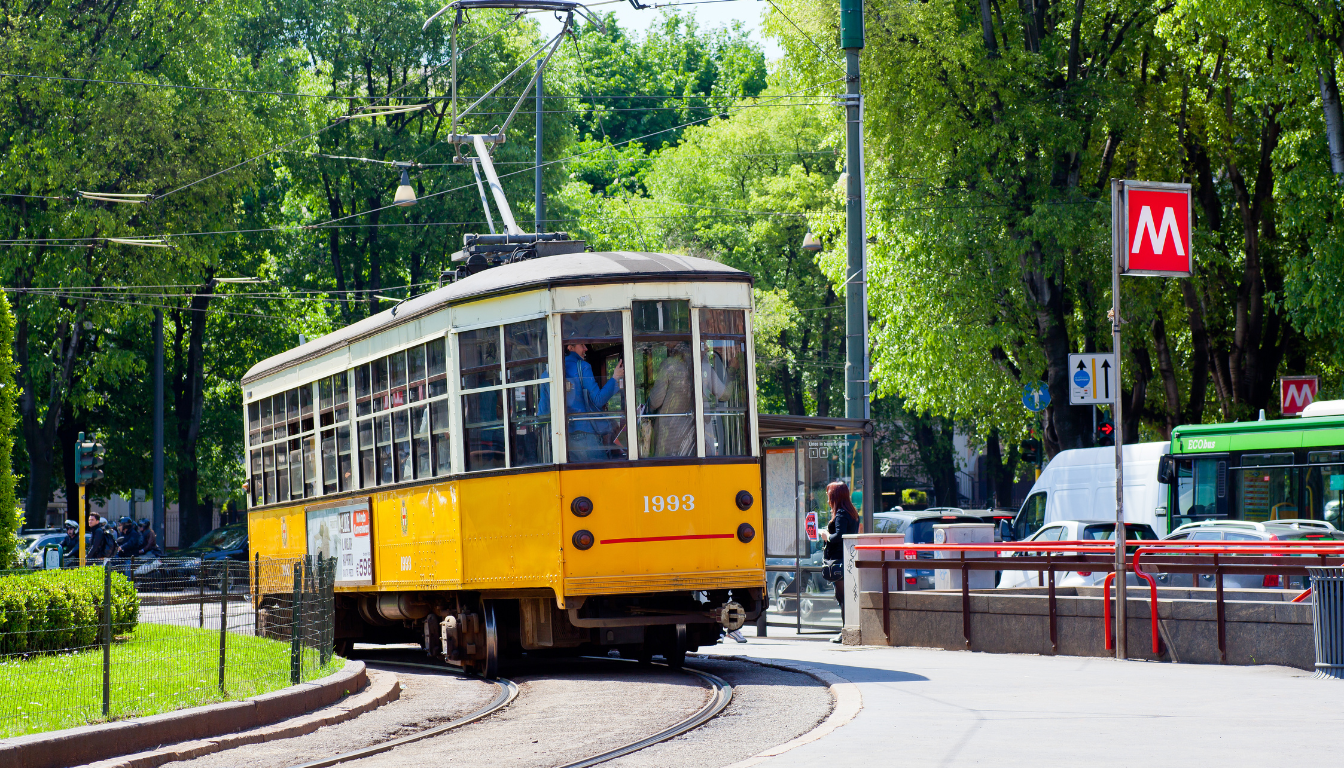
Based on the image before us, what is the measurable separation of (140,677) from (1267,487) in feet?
53.7

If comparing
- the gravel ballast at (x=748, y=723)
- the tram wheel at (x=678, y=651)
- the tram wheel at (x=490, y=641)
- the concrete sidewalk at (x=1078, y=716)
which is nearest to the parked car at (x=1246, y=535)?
the concrete sidewalk at (x=1078, y=716)

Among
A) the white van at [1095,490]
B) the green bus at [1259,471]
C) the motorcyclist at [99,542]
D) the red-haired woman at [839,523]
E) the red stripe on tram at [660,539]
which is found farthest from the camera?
the motorcyclist at [99,542]

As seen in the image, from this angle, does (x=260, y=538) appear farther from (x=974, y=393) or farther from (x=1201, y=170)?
(x=1201, y=170)

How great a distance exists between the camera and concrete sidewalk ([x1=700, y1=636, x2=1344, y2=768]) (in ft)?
27.2

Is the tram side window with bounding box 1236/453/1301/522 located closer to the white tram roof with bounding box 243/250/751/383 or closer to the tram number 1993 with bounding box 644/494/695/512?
the white tram roof with bounding box 243/250/751/383

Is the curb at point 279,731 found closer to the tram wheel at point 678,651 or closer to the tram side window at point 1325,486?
the tram wheel at point 678,651

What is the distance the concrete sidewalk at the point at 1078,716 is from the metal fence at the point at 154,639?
14.0ft

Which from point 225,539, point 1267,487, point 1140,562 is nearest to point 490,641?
point 1140,562

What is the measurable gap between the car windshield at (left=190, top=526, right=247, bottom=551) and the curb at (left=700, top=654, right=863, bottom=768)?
20.9 m

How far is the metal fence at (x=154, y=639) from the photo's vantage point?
10.2 m

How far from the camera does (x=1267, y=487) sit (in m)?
22.3

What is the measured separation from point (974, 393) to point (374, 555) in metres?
15.4

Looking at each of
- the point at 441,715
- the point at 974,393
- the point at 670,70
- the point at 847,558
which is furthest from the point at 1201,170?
the point at 670,70

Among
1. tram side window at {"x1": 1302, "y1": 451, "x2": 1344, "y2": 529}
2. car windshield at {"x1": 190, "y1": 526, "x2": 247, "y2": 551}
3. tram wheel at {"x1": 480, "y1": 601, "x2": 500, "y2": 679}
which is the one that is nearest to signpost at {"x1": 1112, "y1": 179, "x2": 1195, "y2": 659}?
tram wheel at {"x1": 480, "y1": 601, "x2": 500, "y2": 679}
